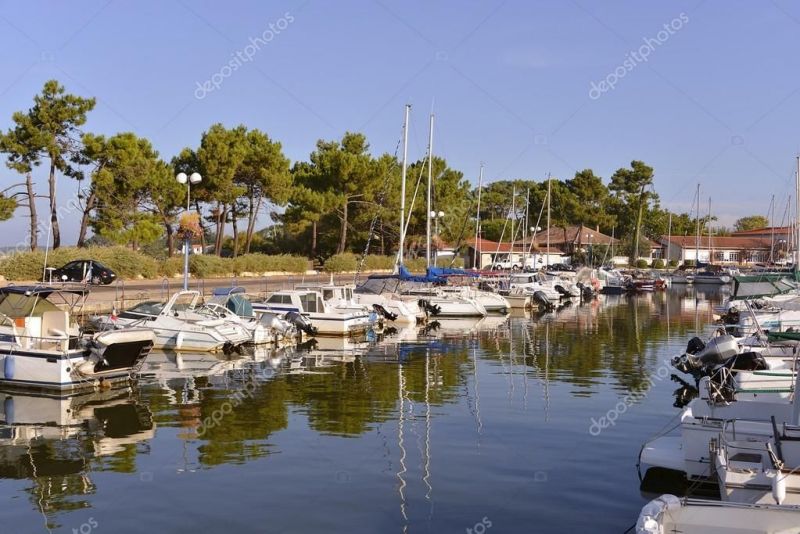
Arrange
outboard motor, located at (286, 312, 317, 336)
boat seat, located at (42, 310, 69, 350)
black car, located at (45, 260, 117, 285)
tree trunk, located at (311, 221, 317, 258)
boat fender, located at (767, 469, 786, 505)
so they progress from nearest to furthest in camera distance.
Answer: boat fender, located at (767, 469, 786, 505) → boat seat, located at (42, 310, 69, 350) → outboard motor, located at (286, 312, 317, 336) → black car, located at (45, 260, 117, 285) → tree trunk, located at (311, 221, 317, 258)

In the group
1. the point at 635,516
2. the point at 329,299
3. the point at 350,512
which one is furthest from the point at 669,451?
the point at 329,299

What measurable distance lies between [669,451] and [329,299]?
24.2 m

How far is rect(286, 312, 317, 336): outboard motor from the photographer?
102ft

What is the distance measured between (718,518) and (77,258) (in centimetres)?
4173

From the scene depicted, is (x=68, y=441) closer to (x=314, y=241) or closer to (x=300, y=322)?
(x=300, y=322)

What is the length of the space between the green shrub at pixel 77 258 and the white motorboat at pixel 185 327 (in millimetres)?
17679

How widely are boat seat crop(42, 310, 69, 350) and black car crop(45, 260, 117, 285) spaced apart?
20.3 meters

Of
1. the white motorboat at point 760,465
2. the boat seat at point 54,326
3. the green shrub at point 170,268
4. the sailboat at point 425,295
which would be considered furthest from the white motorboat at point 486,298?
the white motorboat at point 760,465

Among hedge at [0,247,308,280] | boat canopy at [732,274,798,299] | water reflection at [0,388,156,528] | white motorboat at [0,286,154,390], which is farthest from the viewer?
hedge at [0,247,308,280]

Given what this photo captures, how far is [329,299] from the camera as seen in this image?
118 ft

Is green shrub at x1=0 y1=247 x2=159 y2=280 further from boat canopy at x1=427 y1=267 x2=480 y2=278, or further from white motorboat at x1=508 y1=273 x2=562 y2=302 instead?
white motorboat at x1=508 y1=273 x2=562 y2=302

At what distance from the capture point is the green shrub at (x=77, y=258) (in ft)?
143

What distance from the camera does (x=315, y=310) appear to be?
33.5m

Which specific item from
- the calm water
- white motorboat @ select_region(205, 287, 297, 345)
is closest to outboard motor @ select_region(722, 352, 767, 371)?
the calm water
